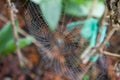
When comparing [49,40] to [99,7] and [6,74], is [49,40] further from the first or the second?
[6,74]

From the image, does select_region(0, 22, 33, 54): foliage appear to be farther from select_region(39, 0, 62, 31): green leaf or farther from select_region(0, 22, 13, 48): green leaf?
select_region(39, 0, 62, 31): green leaf

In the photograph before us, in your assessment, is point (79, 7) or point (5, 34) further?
point (79, 7)

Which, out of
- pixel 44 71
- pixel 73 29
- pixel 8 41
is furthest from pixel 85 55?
pixel 44 71

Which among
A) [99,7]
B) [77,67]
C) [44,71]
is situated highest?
[99,7]

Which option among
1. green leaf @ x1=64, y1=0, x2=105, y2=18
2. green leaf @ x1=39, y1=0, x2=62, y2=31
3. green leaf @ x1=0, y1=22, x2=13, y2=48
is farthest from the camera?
green leaf @ x1=64, y1=0, x2=105, y2=18

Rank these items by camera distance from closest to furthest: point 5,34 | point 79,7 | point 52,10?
1. point 52,10
2. point 5,34
3. point 79,7

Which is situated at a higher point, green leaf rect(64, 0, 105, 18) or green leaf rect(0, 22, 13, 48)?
green leaf rect(64, 0, 105, 18)

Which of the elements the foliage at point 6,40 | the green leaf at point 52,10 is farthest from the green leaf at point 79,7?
the green leaf at point 52,10

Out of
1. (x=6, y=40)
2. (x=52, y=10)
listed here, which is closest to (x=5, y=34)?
(x=6, y=40)

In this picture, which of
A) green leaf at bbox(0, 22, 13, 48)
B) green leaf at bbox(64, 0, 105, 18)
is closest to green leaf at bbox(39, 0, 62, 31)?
green leaf at bbox(0, 22, 13, 48)

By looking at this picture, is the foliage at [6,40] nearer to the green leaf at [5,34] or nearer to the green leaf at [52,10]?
the green leaf at [5,34]

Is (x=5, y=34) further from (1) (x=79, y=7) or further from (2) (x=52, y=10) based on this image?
(1) (x=79, y=7)
